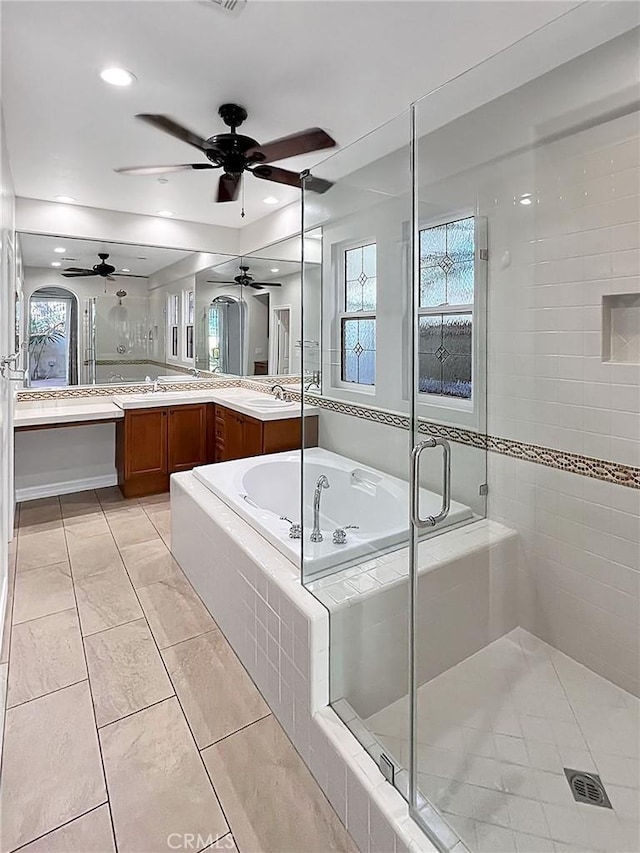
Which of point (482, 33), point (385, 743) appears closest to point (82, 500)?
point (385, 743)

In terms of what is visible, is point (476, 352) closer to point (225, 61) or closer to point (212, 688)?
point (225, 61)

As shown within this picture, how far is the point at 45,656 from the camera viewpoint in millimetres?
2240

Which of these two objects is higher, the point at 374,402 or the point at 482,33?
the point at 482,33

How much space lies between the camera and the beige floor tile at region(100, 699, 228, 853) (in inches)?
57.5

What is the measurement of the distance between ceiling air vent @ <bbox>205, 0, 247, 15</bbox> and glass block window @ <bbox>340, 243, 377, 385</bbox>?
119 centimetres

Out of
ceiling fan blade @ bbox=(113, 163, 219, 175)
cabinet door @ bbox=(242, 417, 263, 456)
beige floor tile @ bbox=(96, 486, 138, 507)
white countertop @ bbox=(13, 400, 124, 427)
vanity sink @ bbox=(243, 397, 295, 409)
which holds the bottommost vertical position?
beige floor tile @ bbox=(96, 486, 138, 507)

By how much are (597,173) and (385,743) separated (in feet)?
7.29

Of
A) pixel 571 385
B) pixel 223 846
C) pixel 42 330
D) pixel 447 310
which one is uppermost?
pixel 42 330

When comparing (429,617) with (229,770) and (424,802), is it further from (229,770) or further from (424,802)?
Answer: (229,770)

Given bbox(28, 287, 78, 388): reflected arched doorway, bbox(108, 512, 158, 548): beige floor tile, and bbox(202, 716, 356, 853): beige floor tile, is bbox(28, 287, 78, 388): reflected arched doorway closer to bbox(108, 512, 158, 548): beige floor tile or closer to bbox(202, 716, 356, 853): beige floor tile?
bbox(108, 512, 158, 548): beige floor tile

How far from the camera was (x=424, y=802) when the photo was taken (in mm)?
1356

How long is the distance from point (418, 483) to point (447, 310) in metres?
0.96

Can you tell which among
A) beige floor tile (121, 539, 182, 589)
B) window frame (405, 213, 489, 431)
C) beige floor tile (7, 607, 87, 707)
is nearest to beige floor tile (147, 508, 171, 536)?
beige floor tile (121, 539, 182, 589)

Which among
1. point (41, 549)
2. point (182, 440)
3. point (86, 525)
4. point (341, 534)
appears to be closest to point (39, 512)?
point (86, 525)
